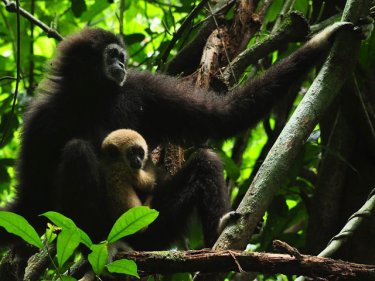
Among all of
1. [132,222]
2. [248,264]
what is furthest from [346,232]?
[132,222]

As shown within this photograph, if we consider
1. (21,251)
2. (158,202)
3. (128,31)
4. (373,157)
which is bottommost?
(21,251)

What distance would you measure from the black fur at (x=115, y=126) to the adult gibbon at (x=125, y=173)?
0.11m

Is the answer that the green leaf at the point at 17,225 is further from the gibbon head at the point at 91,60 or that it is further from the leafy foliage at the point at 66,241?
the gibbon head at the point at 91,60

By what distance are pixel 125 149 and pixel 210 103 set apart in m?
1.23

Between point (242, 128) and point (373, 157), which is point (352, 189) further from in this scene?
point (242, 128)

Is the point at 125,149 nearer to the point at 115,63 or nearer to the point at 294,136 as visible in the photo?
the point at 115,63

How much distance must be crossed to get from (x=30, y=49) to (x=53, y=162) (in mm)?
3242

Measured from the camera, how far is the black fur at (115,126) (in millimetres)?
6023

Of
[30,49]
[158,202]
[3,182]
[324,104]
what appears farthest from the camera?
[30,49]

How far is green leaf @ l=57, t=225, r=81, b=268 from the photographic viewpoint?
3711 mm

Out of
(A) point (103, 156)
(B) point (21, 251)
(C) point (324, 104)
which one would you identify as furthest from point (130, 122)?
(C) point (324, 104)

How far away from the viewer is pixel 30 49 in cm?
939

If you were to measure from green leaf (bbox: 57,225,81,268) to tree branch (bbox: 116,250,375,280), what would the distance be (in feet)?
3.77

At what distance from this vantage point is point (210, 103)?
277 inches
